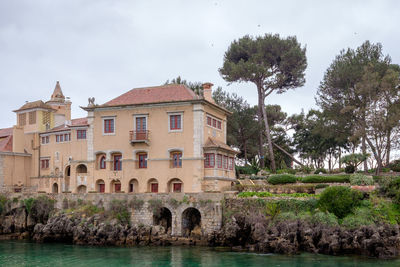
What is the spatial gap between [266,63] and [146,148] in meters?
18.6

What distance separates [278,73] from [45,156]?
2700 centimetres

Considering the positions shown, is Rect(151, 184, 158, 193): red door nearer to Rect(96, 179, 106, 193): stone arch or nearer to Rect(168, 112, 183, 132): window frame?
Rect(96, 179, 106, 193): stone arch

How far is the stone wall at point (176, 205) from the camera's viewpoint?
36.5 metres

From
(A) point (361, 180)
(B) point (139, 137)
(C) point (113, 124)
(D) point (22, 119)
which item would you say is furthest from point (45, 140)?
(A) point (361, 180)

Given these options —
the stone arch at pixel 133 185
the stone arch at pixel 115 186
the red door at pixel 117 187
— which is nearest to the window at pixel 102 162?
the stone arch at pixel 115 186

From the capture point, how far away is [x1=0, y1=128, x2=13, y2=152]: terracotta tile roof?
53456mm

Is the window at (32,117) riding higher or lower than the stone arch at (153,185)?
higher

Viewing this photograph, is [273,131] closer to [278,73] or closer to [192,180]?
[278,73]

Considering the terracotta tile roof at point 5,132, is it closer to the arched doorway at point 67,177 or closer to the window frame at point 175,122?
the arched doorway at point 67,177

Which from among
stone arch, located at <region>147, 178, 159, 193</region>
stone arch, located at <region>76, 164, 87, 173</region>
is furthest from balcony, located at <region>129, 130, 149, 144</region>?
stone arch, located at <region>76, 164, 87, 173</region>

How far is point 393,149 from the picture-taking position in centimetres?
5178

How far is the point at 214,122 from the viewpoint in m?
46.5

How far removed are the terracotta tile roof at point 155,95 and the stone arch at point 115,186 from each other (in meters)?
7.00

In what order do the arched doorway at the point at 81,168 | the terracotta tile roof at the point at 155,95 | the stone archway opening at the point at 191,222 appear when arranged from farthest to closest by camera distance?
the arched doorway at the point at 81,168 → the terracotta tile roof at the point at 155,95 → the stone archway opening at the point at 191,222
